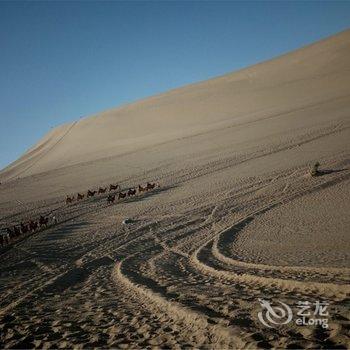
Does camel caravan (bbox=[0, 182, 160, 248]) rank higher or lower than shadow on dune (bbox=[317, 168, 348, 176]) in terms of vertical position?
higher

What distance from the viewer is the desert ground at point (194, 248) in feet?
19.1

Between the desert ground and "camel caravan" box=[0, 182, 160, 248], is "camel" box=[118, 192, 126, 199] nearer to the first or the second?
"camel caravan" box=[0, 182, 160, 248]

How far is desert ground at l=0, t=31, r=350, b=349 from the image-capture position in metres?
5.83

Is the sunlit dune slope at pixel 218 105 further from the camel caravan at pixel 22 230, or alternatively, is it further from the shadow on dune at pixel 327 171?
the camel caravan at pixel 22 230

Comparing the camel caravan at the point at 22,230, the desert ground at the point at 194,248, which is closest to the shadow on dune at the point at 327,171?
the desert ground at the point at 194,248

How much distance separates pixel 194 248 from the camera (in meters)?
10.2

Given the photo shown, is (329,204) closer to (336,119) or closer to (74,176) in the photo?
(336,119)

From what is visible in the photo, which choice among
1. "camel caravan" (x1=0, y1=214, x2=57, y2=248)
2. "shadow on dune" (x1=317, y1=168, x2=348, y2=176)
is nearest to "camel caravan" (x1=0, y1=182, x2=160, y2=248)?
"camel caravan" (x1=0, y1=214, x2=57, y2=248)

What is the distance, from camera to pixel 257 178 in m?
17.2

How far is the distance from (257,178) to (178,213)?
478 centimetres

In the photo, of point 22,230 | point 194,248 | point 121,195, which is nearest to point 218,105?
point 121,195

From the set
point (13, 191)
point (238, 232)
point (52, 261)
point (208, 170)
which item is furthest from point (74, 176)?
point (238, 232)

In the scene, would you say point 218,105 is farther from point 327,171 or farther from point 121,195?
point 327,171

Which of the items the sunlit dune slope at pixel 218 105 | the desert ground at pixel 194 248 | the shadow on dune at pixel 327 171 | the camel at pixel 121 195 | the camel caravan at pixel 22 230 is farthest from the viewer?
the sunlit dune slope at pixel 218 105
